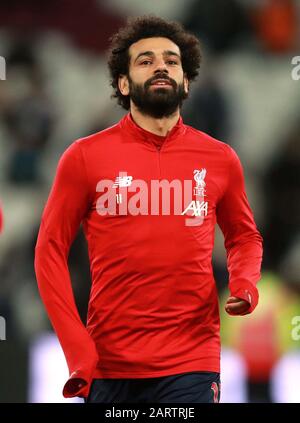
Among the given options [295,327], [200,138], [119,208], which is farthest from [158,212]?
[295,327]

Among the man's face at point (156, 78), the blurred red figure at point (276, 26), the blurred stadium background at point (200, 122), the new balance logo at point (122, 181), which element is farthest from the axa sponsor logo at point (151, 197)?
the blurred red figure at point (276, 26)

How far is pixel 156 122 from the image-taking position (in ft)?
11.2

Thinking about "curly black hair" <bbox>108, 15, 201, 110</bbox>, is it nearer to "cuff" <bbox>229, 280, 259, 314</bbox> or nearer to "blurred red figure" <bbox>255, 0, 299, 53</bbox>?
"cuff" <bbox>229, 280, 259, 314</bbox>

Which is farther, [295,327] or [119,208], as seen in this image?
[295,327]

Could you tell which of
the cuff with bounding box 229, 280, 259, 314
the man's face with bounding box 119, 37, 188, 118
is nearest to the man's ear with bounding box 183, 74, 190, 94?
the man's face with bounding box 119, 37, 188, 118

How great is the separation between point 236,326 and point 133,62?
7.53 feet

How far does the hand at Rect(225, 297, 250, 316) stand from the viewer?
10.4 ft

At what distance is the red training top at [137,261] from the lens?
125 inches

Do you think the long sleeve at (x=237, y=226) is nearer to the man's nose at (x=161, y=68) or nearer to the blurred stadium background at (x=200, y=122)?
the man's nose at (x=161, y=68)

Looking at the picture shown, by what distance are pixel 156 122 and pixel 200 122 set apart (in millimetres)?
2491

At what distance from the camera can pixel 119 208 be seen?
326 cm

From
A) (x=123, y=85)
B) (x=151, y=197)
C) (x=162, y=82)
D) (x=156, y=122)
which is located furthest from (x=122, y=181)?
(x=123, y=85)

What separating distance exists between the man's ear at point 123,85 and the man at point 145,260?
0.17 metres

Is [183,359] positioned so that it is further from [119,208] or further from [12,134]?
[12,134]
